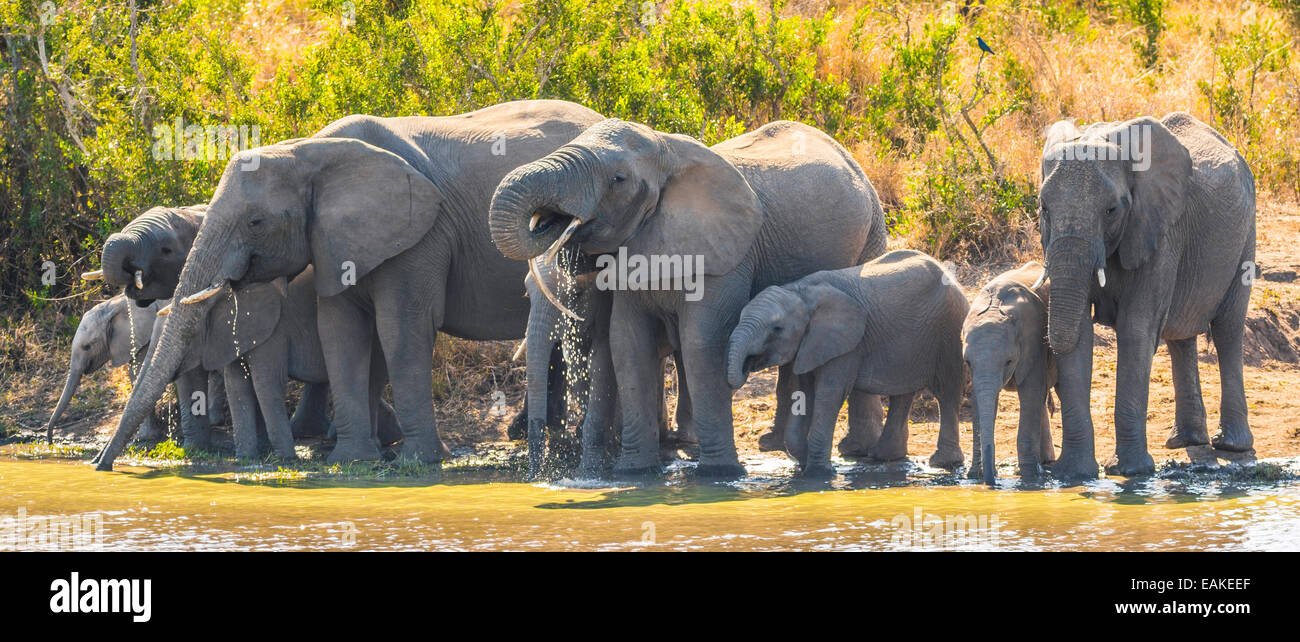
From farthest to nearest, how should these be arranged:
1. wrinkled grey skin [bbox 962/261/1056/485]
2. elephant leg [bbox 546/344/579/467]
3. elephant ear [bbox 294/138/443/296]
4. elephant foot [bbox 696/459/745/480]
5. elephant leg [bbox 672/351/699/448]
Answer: elephant leg [bbox 672/351/699/448], elephant leg [bbox 546/344/579/467], elephant ear [bbox 294/138/443/296], elephant foot [bbox 696/459/745/480], wrinkled grey skin [bbox 962/261/1056/485]

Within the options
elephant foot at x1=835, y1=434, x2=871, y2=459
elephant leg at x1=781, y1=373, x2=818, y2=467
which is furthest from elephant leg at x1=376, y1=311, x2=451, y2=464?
elephant foot at x1=835, y1=434, x2=871, y2=459

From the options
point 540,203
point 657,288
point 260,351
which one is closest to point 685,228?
point 657,288

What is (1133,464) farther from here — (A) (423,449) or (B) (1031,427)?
(A) (423,449)

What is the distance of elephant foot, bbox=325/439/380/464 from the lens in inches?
471

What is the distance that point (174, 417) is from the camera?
13.0m

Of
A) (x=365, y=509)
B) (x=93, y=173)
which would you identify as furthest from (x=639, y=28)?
(x=365, y=509)

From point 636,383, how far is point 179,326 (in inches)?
115

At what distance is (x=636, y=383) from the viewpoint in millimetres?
11148

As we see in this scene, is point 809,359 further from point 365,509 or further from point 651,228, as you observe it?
point 365,509

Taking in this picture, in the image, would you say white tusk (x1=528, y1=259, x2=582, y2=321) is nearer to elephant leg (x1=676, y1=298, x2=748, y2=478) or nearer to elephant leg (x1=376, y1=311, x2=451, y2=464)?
elephant leg (x1=676, y1=298, x2=748, y2=478)

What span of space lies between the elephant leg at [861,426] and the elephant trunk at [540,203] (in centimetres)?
256

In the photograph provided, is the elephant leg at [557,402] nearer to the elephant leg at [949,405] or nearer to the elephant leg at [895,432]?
the elephant leg at [895,432]

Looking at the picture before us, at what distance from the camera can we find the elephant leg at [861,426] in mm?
11828

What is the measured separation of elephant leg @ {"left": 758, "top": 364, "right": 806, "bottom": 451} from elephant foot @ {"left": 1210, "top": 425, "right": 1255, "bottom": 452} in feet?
8.62
